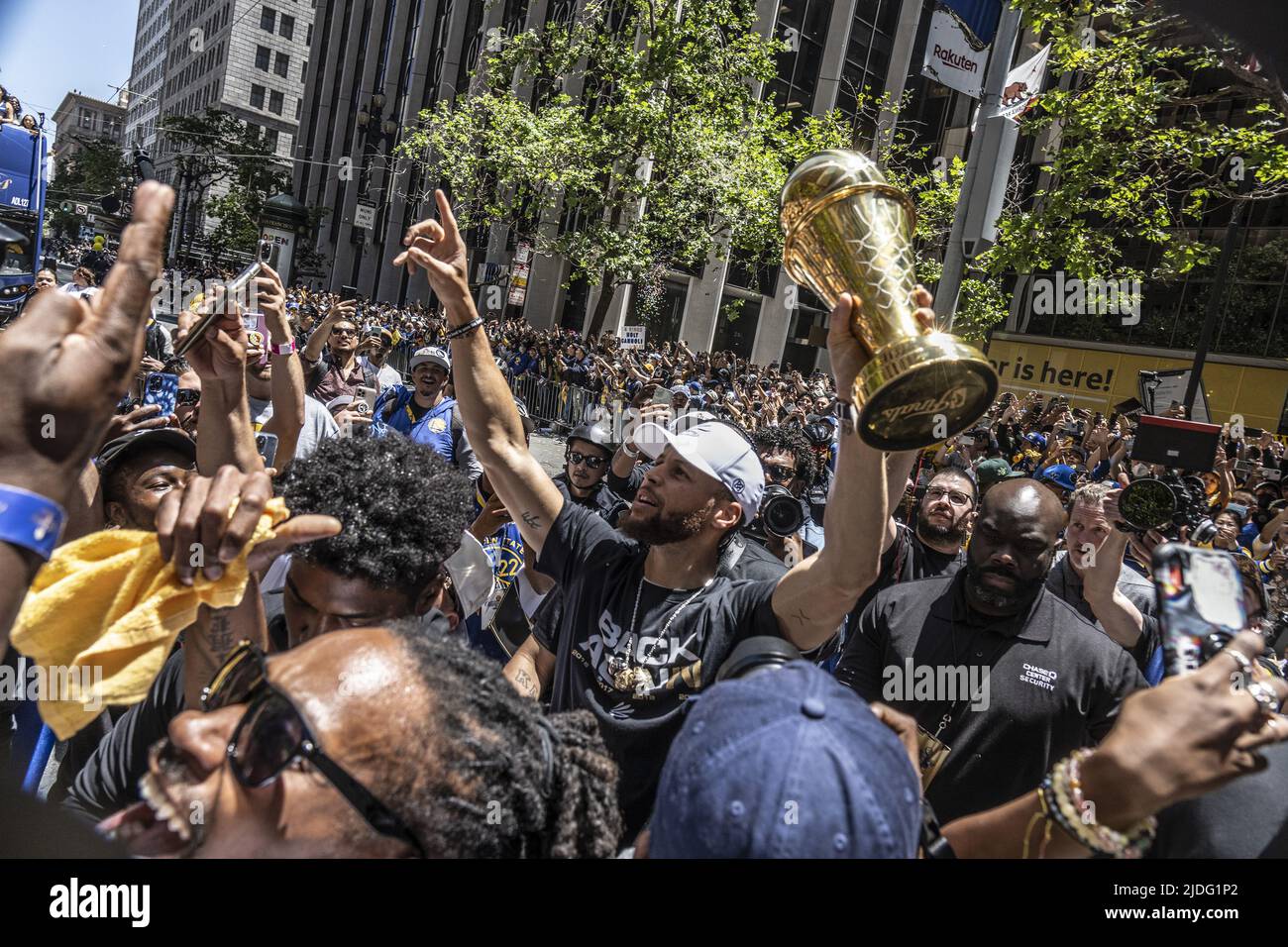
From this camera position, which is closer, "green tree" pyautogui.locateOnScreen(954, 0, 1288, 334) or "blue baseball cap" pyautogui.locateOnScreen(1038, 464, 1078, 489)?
"blue baseball cap" pyautogui.locateOnScreen(1038, 464, 1078, 489)

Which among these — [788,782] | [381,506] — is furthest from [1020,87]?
[788,782]

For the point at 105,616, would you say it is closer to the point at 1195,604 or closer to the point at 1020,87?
the point at 1195,604

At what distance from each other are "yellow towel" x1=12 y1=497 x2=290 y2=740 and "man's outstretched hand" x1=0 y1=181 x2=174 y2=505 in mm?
333

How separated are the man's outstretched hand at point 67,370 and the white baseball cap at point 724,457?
171cm

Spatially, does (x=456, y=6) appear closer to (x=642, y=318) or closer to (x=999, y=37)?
(x=642, y=318)

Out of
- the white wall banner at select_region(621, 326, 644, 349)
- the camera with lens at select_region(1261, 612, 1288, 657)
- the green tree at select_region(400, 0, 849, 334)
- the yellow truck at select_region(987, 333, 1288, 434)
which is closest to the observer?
the camera with lens at select_region(1261, 612, 1288, 657)

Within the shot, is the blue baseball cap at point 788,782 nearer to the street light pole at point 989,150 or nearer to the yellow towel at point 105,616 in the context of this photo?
the yellow towel at point 105,616

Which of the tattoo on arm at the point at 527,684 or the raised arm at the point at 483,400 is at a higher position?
the raised arm at the point at 483,400

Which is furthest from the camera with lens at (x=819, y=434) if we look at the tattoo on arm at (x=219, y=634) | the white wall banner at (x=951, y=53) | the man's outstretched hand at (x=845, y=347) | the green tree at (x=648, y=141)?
the green tree at (x=648, y=141)

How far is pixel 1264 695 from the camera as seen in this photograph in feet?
4.28

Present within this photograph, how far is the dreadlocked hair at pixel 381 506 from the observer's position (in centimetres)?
198

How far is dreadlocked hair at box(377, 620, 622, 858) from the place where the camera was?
1194 millimetres

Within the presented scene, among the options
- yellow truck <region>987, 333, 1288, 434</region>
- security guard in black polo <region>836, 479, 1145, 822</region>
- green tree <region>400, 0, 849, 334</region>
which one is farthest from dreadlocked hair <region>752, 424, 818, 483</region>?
yellow truck <region>987, 333, 1288, 434</region>

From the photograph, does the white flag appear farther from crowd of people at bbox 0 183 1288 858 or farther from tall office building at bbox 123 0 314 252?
tall office building at bbox 123 0 314 252
